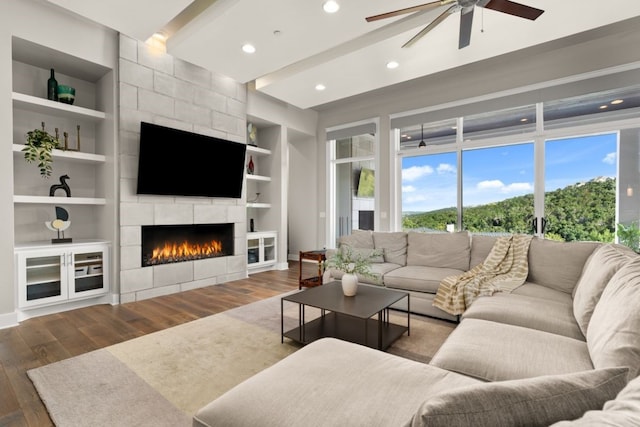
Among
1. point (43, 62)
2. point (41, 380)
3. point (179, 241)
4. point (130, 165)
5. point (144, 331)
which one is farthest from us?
point (179, 241)

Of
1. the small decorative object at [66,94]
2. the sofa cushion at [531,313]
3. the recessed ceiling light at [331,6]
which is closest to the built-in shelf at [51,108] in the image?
the small decorative object at [66,94]

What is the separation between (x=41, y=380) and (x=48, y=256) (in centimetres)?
181

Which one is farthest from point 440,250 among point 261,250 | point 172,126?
point 172,126

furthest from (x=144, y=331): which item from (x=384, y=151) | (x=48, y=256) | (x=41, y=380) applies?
(x=384, y=151)

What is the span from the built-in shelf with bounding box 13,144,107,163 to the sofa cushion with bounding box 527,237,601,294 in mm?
4981

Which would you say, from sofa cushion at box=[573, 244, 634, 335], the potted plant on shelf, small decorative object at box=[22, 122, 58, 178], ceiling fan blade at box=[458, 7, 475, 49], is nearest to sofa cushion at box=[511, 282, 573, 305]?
sofa cushion at box=[573, 244, 634, 335]

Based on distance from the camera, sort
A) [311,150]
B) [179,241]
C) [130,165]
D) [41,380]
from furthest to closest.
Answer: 1. [311,150]
2. [179,241]
3. [130,165]
4. [41,380]

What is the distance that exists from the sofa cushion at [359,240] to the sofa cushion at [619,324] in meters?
2.89

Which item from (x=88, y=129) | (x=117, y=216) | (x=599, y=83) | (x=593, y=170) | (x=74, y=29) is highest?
(x=74, y=29)

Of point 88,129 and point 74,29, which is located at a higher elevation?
point 74,29

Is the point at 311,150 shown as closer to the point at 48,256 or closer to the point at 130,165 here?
the point at 130,165

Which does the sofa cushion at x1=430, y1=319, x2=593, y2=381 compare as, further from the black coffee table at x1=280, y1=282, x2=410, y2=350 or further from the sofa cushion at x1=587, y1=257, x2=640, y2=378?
the black coffee table at x1=280, y1=282, x2=410, y2=350

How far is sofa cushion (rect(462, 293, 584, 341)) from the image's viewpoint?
188 cm

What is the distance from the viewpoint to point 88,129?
407 centimetres
